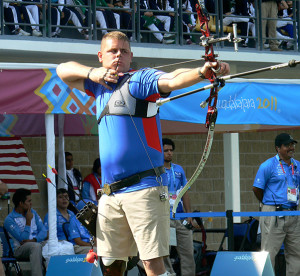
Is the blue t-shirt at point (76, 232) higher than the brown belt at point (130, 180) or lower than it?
lower

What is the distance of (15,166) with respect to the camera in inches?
498

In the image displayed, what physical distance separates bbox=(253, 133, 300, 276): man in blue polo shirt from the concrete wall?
4402 mm

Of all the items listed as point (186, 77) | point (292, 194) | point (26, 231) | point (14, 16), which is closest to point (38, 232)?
point (26, 231)

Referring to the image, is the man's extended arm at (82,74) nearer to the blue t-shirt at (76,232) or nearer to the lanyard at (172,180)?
the lanyard at (172,180)

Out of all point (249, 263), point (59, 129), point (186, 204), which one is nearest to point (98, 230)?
point (249, 263)

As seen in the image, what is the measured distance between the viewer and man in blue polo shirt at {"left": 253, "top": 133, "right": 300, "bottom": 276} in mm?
9906

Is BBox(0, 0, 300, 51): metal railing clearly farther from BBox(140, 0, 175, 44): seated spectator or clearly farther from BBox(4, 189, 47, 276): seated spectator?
BBox(4, 189, 47, 276): seated spectator

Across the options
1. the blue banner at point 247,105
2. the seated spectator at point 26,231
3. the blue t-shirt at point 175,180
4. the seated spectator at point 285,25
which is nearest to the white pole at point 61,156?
the seated spectator at point 26,231

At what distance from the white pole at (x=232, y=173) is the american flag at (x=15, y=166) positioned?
3249 mm

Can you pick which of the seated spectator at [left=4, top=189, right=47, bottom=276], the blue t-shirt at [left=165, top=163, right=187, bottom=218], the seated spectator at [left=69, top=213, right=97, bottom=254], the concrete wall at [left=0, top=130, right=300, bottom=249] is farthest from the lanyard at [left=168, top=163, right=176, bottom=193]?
the concrete wall at [left=0, top=130, right=300, bottom=249]

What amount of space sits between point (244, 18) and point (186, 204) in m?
5.23

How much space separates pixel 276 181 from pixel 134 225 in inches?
198

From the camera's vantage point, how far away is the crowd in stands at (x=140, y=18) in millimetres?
12805

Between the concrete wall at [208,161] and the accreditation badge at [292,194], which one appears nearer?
the accreditation badge at [292,194]
